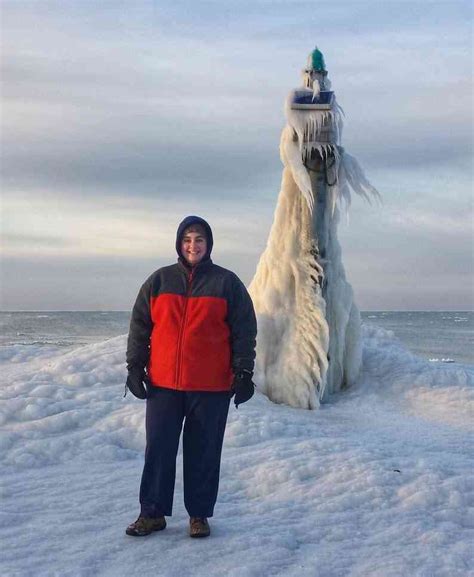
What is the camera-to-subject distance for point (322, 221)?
A: 9203 mm

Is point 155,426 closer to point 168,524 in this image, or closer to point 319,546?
point 168,524

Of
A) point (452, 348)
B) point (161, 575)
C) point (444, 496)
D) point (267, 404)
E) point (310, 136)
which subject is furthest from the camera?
point (452, 348)

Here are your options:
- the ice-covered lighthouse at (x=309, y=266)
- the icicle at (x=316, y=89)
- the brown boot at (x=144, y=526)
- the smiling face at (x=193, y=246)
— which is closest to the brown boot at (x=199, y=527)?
the brown boot at (x=144, y=526)

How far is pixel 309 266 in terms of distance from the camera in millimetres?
9055

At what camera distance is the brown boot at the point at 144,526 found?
169 inches

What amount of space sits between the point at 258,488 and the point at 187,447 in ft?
3.69

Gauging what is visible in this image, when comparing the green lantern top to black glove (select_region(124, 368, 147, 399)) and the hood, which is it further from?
black glove (select_region(124, 368, 147, 399))

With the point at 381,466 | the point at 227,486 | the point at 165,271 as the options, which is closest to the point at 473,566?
the point at 381,466

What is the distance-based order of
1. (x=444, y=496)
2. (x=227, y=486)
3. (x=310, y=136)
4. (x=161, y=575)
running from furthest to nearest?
(x=310, y=136), (x=227, y=486), (x=444, y=496), (x=161, y=575)

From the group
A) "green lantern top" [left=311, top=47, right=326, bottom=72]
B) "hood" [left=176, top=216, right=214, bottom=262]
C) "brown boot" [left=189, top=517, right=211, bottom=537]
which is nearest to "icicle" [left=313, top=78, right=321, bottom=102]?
"green lantern top" [left=311, top=47, right=326, bottom=72]

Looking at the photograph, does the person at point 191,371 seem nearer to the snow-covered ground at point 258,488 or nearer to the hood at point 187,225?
the hood at point 187,225

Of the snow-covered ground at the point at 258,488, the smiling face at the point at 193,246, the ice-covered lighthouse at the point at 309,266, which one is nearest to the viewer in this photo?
the snow-covered ground at the point at 258,488

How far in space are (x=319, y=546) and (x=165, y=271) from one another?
196 centimetres

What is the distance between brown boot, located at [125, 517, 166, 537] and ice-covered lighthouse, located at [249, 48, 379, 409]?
14.2ft
